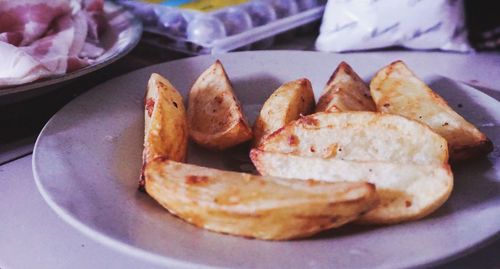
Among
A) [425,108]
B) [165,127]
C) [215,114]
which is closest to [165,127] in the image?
[165,127]

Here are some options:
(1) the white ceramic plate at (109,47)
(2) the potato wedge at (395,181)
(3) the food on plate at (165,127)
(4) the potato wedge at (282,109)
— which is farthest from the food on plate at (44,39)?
(2) the potato wedge at (395,181)

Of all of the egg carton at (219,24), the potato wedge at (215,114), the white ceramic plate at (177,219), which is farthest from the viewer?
the egg carton at (219,24)

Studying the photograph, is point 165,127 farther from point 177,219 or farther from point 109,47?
point 109,47

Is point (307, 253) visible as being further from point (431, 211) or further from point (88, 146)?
point (88, 146)

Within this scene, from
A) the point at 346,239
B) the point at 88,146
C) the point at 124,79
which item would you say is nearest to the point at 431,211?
the point at 346,239

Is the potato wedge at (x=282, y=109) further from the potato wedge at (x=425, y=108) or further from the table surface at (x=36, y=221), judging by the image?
the table surface at (x=36, y=221)

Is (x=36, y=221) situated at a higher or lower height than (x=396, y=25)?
lower

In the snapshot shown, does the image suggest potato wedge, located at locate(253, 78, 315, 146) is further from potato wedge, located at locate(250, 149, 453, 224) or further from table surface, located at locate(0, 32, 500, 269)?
table surface, located at locate(0, 32, 500, 269)
